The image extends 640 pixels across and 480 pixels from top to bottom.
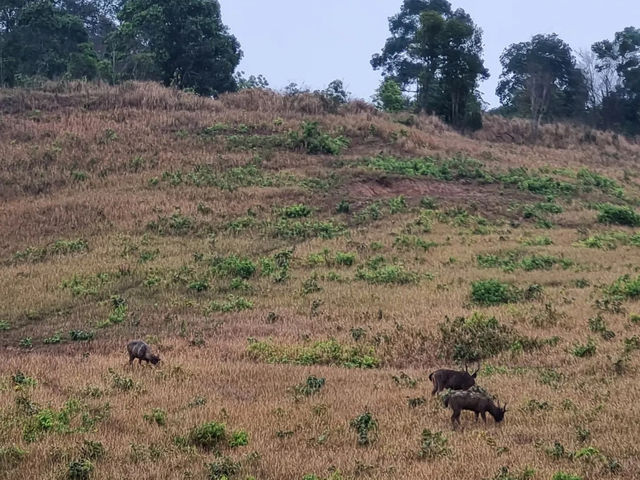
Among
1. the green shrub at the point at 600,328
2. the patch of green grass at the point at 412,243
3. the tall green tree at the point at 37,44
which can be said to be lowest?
the green shrub at the point at 600,328

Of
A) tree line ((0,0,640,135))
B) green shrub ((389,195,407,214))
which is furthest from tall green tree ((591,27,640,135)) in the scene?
green shrub ((389,195,407,214))

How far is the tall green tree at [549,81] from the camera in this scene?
61750 millimetres

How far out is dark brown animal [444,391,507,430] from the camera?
951 centimetres

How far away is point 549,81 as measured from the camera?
61438 mm

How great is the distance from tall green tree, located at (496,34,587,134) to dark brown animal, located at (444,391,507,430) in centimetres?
5355

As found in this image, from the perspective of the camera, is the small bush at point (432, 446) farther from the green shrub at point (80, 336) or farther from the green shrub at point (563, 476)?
the green shrub at point (80, 336)

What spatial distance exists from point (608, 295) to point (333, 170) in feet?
52.4

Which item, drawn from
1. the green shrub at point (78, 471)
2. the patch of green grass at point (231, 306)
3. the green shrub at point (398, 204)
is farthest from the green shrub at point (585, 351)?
the green shrub at point (398, 204)

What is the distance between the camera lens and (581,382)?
1127cm

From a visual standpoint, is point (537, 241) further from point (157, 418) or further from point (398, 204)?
point (157, 418)

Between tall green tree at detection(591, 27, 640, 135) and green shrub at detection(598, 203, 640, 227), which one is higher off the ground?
tall green tree at detection(591, 27, 640, 135)

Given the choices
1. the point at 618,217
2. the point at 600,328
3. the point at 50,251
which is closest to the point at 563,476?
the point at 600,328

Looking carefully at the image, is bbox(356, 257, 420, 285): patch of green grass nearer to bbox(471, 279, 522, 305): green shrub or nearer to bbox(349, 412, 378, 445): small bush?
bbox(471, 279, 522, 305): green shrub

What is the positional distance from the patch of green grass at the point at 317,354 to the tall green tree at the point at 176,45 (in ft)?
115
